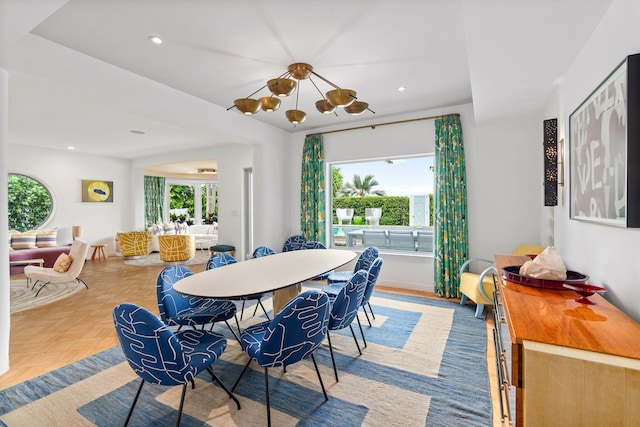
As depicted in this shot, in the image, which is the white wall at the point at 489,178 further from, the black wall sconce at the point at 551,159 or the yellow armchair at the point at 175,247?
the yellow armchair at the point at 175,247

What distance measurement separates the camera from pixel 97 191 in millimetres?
7801

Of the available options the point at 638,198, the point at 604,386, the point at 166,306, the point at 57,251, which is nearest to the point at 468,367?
the point at 604,386

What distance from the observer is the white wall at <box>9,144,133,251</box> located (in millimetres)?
6750

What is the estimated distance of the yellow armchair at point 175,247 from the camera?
6.86 m

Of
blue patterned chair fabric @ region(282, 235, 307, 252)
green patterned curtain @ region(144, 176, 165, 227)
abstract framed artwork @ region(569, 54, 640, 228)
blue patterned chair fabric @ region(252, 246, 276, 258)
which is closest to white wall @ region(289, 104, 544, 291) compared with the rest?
blue patterned chair fabric @ region(282, 235, 307, 252)

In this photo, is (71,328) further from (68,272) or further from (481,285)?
(481,285)

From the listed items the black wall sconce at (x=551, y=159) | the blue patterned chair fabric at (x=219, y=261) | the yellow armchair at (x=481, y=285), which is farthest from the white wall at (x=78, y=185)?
the black wall sconce at (x=551, y=159)

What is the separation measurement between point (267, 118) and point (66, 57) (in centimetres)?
256

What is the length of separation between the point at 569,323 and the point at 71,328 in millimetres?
4284

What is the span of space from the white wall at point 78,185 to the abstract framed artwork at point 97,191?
92 millimetres

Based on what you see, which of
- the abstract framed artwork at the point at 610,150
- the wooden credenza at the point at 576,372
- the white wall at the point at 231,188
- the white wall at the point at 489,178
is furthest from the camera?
the white wall at the point at 231,188

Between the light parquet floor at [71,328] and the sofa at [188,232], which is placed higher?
the sofa at [188,232]

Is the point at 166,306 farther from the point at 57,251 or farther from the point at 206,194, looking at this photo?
the point at 206,194

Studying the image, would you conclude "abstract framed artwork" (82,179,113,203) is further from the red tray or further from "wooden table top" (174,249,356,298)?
the red tray
